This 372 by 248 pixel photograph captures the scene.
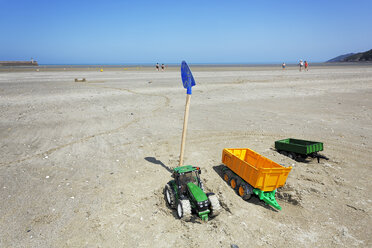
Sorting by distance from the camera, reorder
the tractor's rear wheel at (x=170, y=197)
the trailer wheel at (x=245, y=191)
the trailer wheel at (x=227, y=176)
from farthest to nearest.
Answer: the trailer wheel at (x=227, y=176) < the trailer wheel at (x=245, y=191) < the tractor's rear wheel at (x=170, y=197)

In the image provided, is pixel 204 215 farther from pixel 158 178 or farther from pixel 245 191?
pixel 158 178

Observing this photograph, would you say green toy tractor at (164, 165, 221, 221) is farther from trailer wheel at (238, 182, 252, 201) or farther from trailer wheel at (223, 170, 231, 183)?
trailer wheel at (223, 170, 231, 183)

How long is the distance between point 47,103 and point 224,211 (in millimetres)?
16578

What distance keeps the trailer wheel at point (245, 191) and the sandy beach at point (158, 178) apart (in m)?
0.18

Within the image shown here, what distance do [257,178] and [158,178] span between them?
300 centimetres

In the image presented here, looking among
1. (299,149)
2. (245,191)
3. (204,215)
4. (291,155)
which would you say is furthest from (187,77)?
(291,155)

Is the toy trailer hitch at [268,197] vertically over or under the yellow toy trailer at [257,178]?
under

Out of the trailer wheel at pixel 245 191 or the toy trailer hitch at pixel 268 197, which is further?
the trailer wheel at pixel 245 191

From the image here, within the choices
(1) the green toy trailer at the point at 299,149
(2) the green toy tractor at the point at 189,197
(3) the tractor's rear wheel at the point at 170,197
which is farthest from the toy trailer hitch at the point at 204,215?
(1) the green toy trailer at the point at 299,149

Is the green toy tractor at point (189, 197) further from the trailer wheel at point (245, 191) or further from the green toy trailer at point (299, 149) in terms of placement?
the green toy trailer at point (299, 149)

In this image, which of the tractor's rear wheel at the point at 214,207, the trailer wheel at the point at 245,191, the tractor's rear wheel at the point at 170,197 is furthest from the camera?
the trailer wheel at the point at 245,191

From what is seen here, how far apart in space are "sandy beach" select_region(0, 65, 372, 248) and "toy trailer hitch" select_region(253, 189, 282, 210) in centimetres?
26

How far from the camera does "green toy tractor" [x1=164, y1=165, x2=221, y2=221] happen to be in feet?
16.5

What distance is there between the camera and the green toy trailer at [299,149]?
7.97m
